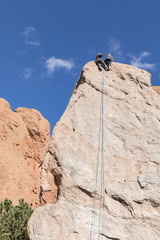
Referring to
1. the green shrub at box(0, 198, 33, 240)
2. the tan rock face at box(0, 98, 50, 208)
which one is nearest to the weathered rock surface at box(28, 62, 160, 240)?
the green shrub at box(0, 198, 33, 240)

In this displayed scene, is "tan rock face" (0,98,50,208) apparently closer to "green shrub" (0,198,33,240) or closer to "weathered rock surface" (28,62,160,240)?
"green shrub" (0,198,33,240)

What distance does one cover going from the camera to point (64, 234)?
31.5ft

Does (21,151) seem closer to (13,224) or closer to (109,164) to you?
(13,224)

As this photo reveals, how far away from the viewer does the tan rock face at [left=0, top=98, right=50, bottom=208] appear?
18438 millimetres

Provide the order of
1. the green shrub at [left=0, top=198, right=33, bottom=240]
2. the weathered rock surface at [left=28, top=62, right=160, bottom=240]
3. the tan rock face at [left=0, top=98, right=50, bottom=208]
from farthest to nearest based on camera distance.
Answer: the tan rock face at [left=0, top=98, right=50, bottom=208] < the green shrub at [left=0, top=198, right=33, bottom=240] < the weathered rock surface at [left=28, top=62, right=160, bottom=240]

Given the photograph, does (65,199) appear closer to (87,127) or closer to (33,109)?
(87,127)

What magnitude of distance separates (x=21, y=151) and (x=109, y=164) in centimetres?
1004

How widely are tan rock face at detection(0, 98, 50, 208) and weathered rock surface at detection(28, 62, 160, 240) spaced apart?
7184 millimetres

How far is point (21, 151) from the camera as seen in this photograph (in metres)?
20.6

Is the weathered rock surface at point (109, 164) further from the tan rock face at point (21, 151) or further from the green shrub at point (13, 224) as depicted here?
the tan rock face at point (21, 151)

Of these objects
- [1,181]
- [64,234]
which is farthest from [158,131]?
[1,181]

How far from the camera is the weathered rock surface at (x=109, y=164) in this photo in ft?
33.3

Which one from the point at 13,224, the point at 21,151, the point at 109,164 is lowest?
the point at 13,224

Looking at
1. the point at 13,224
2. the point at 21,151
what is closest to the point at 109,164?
the point at 13,224
